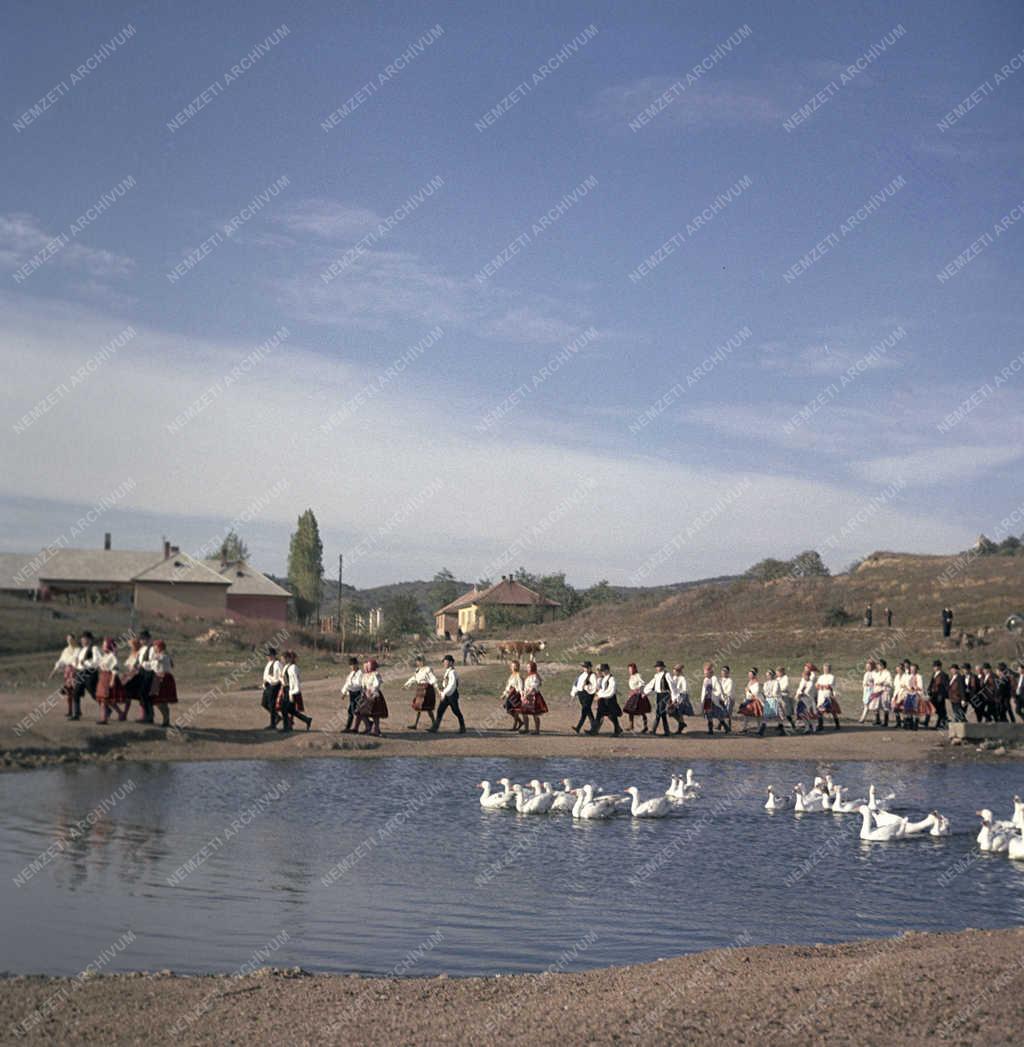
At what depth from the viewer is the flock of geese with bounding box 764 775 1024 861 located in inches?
595

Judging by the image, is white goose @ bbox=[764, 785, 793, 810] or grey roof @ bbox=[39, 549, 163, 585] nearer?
white goose @ bbox=[764, 785, 793, 810]

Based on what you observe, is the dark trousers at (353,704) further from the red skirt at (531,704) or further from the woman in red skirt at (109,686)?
the woman in red skirt at (109,686)

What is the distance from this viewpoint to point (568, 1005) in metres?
8.02

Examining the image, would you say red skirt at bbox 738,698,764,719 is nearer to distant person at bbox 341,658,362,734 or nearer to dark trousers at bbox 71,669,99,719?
distant person at bbox 341,658,362,734

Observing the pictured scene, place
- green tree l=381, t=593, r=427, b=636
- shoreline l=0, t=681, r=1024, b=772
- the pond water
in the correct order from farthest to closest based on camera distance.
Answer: green tree l=381, t=593, r=427, b=636 < shoreline l=0, t=681, r=1024, b=772 < the pond water

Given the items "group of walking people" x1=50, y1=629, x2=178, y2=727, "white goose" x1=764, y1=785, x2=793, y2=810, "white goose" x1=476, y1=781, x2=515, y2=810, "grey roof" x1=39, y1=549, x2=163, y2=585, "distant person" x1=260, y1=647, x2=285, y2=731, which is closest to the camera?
"white goose" x1=476, y1=781, x2=515, y2=810

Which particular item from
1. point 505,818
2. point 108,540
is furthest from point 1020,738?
Result: point 108,540

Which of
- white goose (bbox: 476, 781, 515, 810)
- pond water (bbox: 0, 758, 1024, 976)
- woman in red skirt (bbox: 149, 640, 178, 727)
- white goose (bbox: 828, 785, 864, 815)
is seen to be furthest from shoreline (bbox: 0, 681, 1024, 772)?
white goose (bbox: 828, 785, 864, 815)

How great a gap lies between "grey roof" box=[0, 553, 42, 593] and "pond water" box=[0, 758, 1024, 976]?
51.1 m

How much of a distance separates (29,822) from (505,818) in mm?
5966

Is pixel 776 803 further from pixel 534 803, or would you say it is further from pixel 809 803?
pixel 534 803

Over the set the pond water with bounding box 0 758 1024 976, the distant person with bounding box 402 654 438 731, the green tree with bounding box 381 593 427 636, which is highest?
the green tree with bounding box 381 593 427 636

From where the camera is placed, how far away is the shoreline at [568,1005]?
7.36m

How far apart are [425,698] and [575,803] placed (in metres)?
8.95
